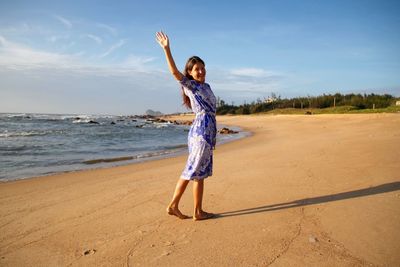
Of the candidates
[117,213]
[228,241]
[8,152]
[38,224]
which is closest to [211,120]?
[228,241]

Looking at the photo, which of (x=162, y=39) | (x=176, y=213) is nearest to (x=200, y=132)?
(x=176, y=213)

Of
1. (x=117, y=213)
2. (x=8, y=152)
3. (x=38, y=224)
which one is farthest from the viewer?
(x=8, y=152)

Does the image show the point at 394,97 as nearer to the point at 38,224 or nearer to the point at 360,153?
the point at 360,153

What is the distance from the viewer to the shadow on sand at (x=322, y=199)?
332 cm

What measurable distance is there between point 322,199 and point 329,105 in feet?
146

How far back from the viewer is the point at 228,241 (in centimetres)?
259

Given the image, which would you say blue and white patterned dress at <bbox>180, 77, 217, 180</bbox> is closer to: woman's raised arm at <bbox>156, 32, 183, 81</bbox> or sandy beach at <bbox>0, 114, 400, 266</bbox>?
woman's raised arm at <bbox>156, 32, 183, 81</bbox>

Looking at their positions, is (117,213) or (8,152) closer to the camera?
(117,213)

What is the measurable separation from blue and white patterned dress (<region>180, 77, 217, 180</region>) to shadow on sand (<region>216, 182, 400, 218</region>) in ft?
1.86

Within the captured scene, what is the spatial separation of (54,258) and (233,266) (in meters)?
→ 1.43

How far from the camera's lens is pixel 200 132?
10.5 feet

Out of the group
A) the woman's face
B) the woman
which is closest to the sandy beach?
the woman

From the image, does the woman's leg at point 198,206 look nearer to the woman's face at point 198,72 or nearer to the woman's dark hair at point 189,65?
the woman's dark hair at point 189,65

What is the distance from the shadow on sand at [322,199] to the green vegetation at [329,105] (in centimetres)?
2316
